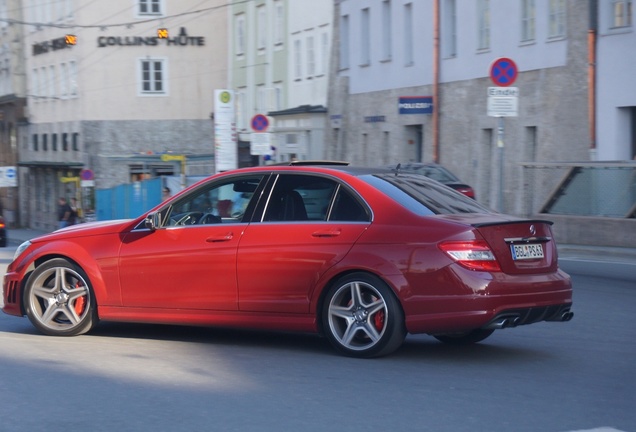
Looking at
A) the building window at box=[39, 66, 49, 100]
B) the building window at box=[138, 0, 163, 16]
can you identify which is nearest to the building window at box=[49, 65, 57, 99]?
the building window at box=[39, 66, 49, 100]

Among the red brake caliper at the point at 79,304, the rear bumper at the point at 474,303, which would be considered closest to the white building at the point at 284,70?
the red brake caliper at the point at 79,304

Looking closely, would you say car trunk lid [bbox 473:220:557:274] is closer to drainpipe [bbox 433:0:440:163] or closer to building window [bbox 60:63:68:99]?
drainpipe [bbox 433:0:440:163]

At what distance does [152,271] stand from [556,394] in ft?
12.0

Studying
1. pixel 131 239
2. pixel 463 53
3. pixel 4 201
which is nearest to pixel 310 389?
pixel 131 239

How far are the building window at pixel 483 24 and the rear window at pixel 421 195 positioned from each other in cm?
2714

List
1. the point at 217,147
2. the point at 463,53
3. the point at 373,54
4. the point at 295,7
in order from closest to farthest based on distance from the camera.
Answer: the point at 217,147 → the point at 463,53 → the point at 373,54 → the point at 295,7

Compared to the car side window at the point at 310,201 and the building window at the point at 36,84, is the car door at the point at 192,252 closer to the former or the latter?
the car side window at the point at 310,201

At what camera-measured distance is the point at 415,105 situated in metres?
36.3

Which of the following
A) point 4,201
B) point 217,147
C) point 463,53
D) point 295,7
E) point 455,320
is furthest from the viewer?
point 4,201

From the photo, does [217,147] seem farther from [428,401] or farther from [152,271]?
[428,401]

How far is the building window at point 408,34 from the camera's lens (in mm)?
41500

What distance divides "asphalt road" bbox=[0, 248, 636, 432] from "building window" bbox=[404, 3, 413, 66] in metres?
30.8

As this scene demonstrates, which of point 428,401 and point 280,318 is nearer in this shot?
point 428,401

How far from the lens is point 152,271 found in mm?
10125
